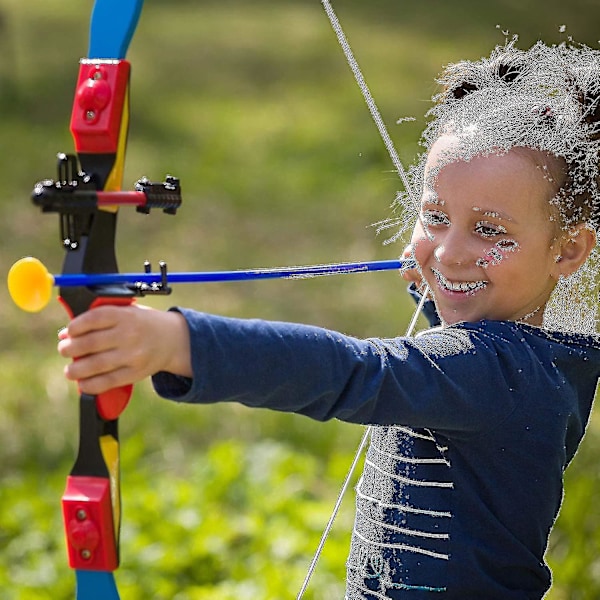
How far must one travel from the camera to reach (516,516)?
5.03ft

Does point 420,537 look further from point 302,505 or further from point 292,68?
point 292,68

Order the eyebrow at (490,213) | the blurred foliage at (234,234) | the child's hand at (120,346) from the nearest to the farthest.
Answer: the child's hand at (120,346) → the eyebrow at (490,213) → the blurred foliage at (234,234)

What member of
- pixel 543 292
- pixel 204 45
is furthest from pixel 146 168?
pixel 543 292

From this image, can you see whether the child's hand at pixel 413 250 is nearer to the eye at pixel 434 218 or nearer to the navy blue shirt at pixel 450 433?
the eye at pixel 434 218

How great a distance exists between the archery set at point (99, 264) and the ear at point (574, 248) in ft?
1.56

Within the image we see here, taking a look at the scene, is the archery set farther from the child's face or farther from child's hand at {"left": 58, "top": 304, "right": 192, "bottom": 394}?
the child's face

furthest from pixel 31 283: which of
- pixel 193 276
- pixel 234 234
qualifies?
pixel 234 234

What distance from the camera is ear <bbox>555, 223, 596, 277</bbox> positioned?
1.60 meters

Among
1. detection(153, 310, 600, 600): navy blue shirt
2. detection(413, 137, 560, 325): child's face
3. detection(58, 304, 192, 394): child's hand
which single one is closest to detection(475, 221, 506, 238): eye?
detection(413, 137, 560, 325): child's face

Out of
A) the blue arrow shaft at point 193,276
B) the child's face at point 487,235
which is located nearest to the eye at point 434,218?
the child's face at point 487,235

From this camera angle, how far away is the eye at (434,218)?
1548 millimetres

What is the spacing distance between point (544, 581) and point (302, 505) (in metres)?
1.44

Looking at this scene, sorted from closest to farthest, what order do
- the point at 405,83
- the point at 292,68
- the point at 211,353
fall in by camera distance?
1. the point at 211,353
2. the point at 405,83
3. the point at 292,68

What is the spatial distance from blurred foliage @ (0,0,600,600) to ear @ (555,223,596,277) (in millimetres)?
368
